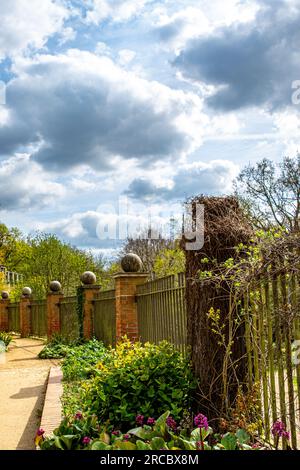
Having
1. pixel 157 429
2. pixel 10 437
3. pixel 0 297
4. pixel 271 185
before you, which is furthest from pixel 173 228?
pixel 157 429

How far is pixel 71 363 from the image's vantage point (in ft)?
32.2

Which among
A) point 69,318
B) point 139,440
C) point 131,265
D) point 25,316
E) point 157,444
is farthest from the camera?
point 25,316

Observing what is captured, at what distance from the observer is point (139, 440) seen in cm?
316

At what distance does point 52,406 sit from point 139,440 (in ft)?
11.4

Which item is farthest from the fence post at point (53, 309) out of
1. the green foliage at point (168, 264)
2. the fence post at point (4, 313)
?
the fence post at point (4, 313)

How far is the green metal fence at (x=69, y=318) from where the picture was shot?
14812mm

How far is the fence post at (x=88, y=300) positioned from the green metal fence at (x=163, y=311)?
432 centimetres

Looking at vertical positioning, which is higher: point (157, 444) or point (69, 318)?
point (69, 318)

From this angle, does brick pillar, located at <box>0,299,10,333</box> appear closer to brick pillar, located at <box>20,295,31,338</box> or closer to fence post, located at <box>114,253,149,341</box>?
brick pillar, located at <box>20,295,31,338</box>

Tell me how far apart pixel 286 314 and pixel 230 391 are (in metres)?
1.57

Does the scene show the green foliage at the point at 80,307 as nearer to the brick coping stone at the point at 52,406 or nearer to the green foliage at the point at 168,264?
the brick coping stone at the point at 52,406

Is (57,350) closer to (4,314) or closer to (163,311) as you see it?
(163,311)

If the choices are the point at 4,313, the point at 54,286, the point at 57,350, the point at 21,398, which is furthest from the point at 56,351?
the point at 4,313
